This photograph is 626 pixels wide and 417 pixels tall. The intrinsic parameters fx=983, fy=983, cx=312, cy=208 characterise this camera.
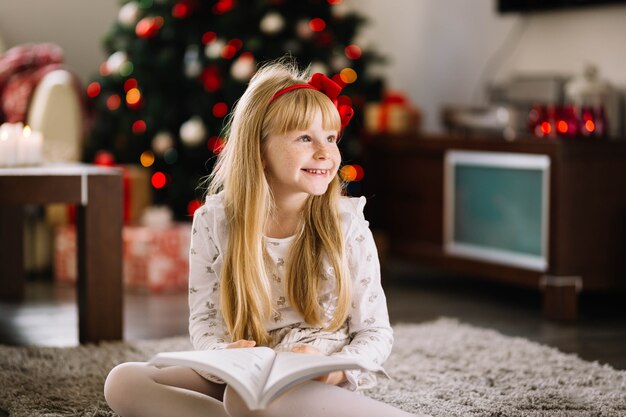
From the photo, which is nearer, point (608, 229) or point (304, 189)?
point (304, 189)

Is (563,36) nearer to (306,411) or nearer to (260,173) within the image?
(260,173)

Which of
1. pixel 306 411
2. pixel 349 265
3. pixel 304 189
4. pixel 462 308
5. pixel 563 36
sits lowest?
pixel 462 308

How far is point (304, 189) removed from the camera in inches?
66.2

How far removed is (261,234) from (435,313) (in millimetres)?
1513

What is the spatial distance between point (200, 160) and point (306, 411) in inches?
101

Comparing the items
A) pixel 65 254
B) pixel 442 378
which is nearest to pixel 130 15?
pixel 65 254

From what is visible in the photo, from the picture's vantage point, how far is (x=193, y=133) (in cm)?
383

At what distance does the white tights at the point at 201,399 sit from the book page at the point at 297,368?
75 millimetres

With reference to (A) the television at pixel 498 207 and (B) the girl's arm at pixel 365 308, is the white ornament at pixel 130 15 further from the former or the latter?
(B) the girl's arm at pixel 365 308

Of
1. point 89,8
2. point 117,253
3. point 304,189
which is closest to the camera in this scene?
point 304,189

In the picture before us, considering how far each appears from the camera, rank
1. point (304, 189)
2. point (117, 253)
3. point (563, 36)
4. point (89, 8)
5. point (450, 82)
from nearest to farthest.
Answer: point (304, 189), point (117, 253), point (563, 36), point (450, 82), point (89, 8)

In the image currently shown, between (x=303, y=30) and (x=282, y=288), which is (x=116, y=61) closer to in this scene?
(x=303, y=30)

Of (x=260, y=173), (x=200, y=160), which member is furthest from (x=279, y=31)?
(x=260, y=173)

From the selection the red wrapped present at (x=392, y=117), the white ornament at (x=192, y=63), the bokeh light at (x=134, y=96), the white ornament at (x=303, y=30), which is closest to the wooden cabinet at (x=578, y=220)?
the red wrapped present at (x=392, y=117)
